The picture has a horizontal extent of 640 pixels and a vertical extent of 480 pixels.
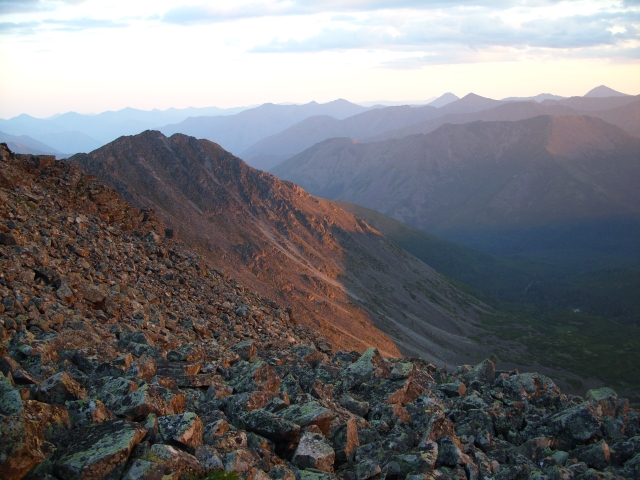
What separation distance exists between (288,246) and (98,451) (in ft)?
317

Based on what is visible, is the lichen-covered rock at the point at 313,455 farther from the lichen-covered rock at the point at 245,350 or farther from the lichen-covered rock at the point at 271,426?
the lichen-covered rock at the point at 245,350

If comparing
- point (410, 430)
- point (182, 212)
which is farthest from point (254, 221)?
point (410, 430)

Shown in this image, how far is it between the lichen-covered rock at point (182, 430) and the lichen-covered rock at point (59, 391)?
8.22ft

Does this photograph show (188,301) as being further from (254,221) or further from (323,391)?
(254,221)

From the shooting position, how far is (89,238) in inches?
1203

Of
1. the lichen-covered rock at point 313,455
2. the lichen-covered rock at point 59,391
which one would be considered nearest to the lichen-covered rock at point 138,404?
the lichen-covered rock at point 59,391

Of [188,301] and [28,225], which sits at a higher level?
[28,225]

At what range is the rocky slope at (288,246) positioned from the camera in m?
82.8

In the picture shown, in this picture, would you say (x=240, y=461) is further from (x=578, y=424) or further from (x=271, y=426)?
(x=578, y=424)

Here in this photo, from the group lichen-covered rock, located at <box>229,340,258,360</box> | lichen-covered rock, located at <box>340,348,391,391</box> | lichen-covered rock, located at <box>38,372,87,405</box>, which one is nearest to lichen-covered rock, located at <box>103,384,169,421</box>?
lichen-covered rock, located at <box>38,372,87,405</box>

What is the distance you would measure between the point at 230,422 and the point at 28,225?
19.0 meters

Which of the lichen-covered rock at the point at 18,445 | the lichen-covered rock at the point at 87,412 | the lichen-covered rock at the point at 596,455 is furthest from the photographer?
the lichen-covered rock at the point at 596,455

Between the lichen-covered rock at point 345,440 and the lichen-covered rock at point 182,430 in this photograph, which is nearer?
the lichen-covered rock at point 182,430

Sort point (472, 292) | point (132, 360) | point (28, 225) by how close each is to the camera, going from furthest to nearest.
Answer: point (472, 292) < point (28, 225) < point (132, 360)
